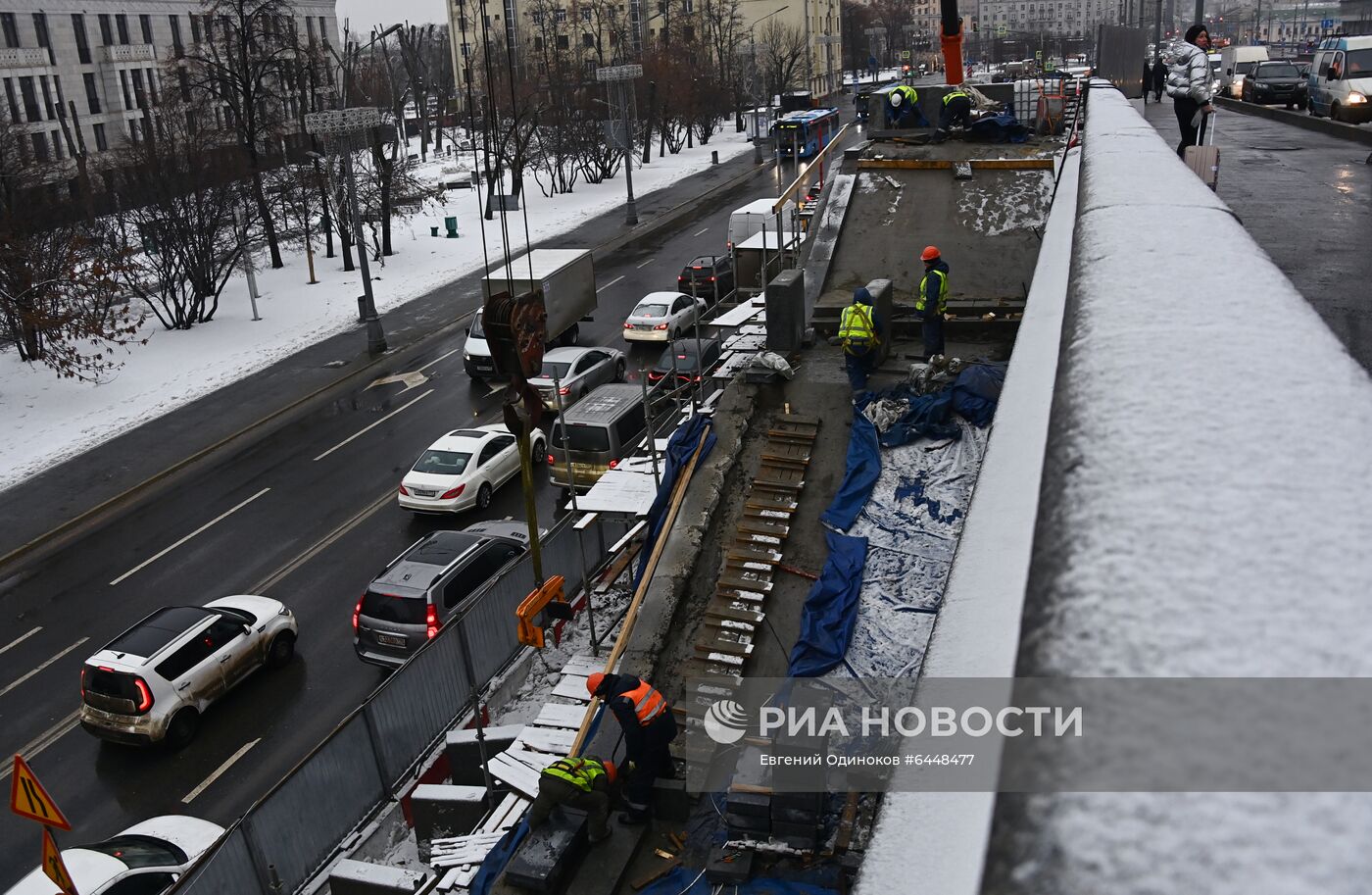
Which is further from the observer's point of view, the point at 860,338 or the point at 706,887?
the point at 860,338

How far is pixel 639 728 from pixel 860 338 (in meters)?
6.29

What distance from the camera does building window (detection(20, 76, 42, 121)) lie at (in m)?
57.1

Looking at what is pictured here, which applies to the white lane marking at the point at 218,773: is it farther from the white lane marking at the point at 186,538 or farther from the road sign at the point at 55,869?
the white lane marking at the point at 186,538

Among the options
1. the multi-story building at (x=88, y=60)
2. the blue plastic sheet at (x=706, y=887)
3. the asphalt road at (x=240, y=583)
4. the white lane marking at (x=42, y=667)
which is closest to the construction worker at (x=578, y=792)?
the blue plastic sheet at (x=706, y=887)

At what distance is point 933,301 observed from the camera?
13609 millimetres

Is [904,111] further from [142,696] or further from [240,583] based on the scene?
[142,696]

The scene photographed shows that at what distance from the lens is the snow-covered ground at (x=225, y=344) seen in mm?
25734

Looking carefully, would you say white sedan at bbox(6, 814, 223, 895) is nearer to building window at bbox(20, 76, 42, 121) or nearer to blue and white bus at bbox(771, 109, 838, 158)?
blue and white bus at bbox(771, 109, 838, 158)

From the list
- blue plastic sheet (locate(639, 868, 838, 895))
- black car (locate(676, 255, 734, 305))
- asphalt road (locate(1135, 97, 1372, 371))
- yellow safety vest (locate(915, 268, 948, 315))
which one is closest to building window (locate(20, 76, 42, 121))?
black car (locate(676, 255, 734, 305))

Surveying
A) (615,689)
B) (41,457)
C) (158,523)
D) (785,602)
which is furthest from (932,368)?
(41,457)

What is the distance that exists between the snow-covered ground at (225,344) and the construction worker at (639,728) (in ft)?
64.4

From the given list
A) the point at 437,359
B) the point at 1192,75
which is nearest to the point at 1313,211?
the point at 1192,75

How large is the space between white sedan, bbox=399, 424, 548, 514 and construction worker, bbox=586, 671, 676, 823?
11028mm

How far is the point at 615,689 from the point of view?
8.95m
